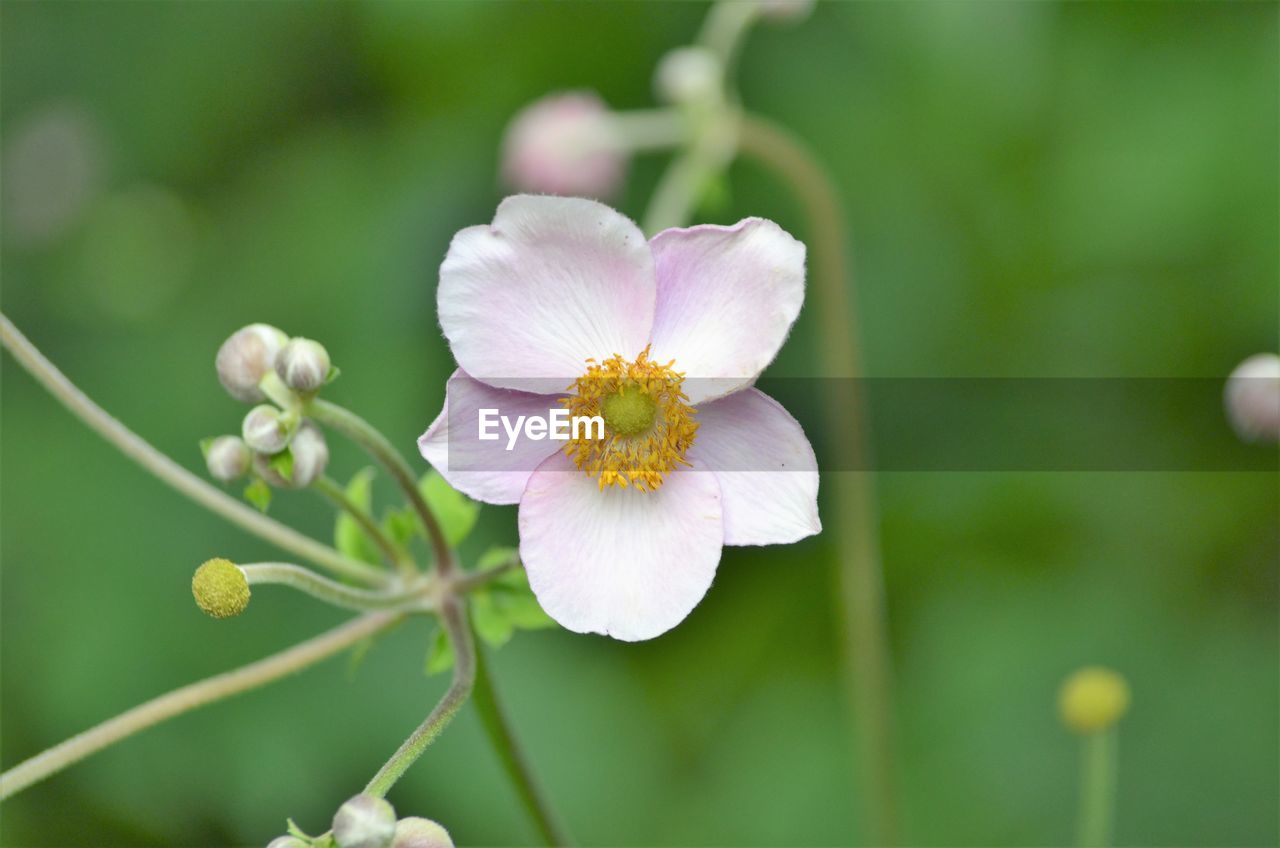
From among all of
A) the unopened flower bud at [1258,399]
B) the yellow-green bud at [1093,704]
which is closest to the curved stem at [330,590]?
the unopened flower bud at [1258,399]

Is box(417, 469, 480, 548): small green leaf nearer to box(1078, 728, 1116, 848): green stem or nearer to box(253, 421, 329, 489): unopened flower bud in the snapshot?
box(253, 421, 329, 489): unopened flower bud

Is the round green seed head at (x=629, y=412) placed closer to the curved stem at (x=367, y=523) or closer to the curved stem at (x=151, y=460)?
the curved stem at (x=367, y=523)

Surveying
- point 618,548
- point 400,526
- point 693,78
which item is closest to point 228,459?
point 400,526

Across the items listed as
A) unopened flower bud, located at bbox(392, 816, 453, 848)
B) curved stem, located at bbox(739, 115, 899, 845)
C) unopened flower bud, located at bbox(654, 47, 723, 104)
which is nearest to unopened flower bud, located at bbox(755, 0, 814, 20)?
unopened flower bud, located at bbox(654, 47, 723, 104)

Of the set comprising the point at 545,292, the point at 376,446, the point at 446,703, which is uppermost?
the point at 545,292

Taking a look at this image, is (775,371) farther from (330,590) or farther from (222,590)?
(222,590)

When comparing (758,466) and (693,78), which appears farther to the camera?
(693,78)

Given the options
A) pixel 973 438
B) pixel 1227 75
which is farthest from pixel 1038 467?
pixel 1227 75

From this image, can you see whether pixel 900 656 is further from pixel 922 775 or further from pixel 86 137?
pixel 86 137
